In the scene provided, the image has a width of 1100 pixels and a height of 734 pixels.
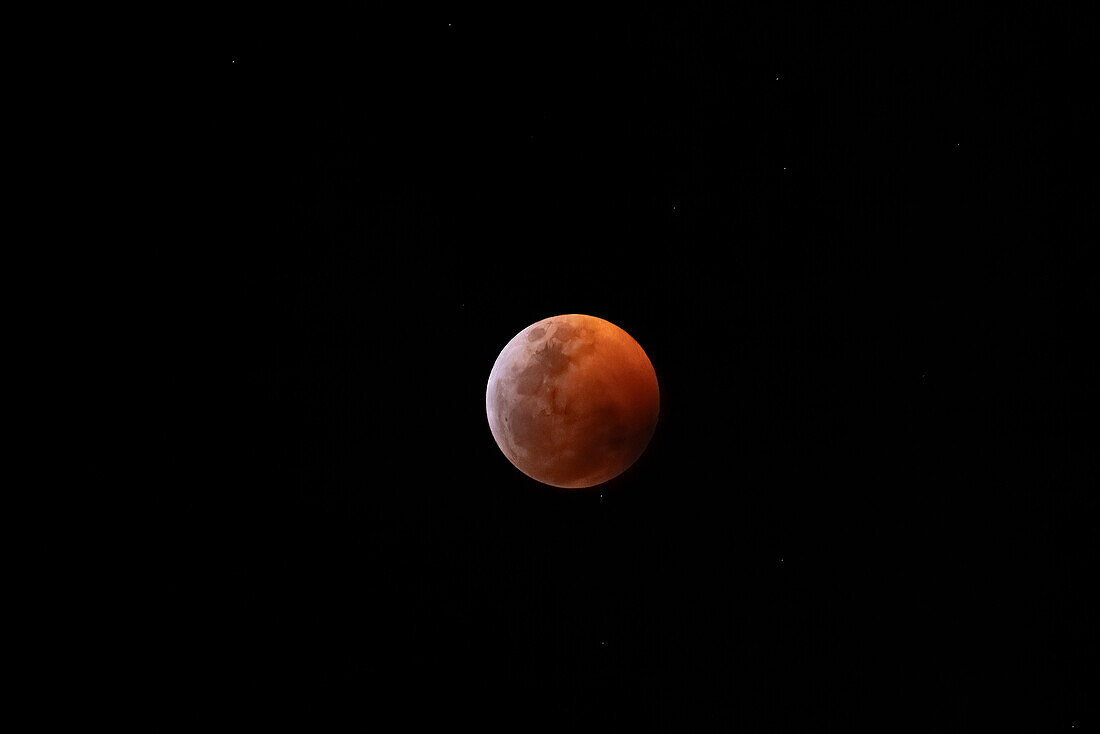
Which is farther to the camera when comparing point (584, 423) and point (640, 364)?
point (640, 364)

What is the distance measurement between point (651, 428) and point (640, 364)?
0.16 meters

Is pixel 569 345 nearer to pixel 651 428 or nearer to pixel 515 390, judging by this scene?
pixel 515 390

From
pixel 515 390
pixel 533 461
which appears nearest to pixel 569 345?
pixel 515 390

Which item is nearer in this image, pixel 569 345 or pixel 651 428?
pixel 569 345

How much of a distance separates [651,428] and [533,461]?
0.29 m

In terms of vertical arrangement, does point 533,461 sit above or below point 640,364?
below

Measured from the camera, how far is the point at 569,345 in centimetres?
170

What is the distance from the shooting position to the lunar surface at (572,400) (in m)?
1.67

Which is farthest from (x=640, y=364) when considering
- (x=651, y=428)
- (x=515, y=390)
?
(x=515, y=390)

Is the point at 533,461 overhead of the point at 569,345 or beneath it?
beneath

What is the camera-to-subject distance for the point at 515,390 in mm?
1716

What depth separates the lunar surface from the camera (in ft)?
5.47

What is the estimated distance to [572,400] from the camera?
5.43ft

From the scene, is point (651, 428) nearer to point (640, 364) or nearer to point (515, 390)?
point (640, 364)
